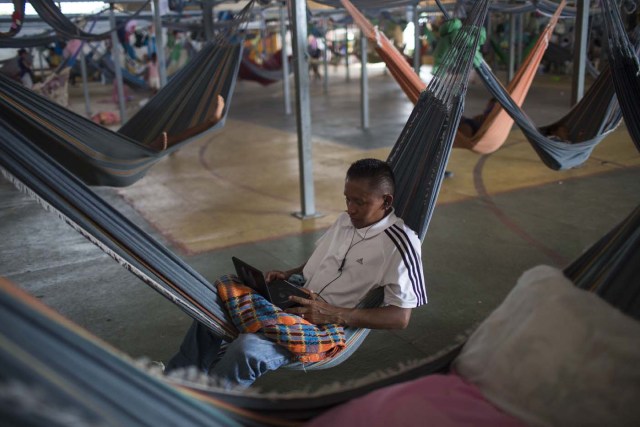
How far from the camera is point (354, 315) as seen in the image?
1590 millimetres

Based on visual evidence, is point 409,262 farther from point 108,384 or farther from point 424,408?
point 108,384

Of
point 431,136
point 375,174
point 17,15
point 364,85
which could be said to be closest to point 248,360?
point 375,174

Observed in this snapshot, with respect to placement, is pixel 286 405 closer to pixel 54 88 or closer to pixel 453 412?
pixel 453 412

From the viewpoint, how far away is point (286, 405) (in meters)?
1.08

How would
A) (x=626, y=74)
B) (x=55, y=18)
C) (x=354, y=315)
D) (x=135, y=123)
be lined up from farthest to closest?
(x=55, y=18), (x=135, y=123), (x=626, y=74), (x=354, y=315)

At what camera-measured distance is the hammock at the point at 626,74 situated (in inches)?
112

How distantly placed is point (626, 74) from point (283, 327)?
2.24m

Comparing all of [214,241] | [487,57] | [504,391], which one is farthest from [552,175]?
[487,57]

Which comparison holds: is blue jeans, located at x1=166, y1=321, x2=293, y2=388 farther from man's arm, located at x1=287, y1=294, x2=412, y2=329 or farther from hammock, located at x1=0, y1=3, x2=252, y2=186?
hammock, located at x1=0, y1=3, x2=252, y2=186

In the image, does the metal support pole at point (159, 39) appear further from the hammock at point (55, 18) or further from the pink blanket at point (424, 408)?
the pink blanket at point (424, 408)

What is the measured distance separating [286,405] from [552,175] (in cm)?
396

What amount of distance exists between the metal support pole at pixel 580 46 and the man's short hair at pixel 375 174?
2587 mm

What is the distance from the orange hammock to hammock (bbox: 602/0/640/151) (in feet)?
2.67

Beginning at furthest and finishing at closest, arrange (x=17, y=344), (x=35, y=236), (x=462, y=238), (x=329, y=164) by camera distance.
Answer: (x=329, y=164) → (x=35, y=236) → (x=462, y=238) → (x=17, y=344)
